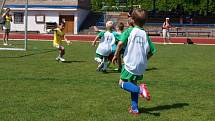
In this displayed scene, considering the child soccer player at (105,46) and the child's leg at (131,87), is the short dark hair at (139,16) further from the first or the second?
the child soccer player at (105,46)

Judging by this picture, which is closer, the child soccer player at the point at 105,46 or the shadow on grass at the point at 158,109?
the shadow on grass at the point at 158,109

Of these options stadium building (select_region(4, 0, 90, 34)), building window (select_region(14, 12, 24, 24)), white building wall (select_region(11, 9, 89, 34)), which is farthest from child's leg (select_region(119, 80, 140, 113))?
building window (select_region(14, 12, 24, 24))

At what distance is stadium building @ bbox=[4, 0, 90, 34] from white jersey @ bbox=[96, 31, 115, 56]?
170 feet

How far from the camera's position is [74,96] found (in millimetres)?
9688

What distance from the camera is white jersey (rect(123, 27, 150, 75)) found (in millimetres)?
8016

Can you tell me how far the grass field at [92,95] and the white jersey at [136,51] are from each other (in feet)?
2.67

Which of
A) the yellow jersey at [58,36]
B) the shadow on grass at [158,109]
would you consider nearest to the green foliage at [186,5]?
the yellow jersey at [58,36]

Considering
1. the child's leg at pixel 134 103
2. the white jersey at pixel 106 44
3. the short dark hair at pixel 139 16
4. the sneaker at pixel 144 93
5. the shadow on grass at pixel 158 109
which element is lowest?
the shadow on grass at pixel 158 109

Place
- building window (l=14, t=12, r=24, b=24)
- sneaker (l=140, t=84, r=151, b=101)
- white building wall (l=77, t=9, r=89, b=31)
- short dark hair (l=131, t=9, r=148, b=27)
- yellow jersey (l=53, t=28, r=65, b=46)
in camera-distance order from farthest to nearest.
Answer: building window (l=14, t=12, r=24, b=24), white building wall (l=77, t=9, r=89, b=31), yellow jersey (l=53, t=28, r=65, b=46), short dark hair (l=131, t=9, r=148, b=27), sneaker (l=140, t=84, r=151, b=101)

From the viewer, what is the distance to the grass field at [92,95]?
25.8ft

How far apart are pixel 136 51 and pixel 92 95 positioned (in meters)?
2.22

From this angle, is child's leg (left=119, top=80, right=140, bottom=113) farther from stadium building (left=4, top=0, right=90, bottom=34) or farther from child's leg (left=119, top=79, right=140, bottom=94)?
stadium building (left=4, top=0, right=90, bottom=34)

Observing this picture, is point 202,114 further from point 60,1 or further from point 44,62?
point 60,1

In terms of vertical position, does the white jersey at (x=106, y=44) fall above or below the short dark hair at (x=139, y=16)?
below
